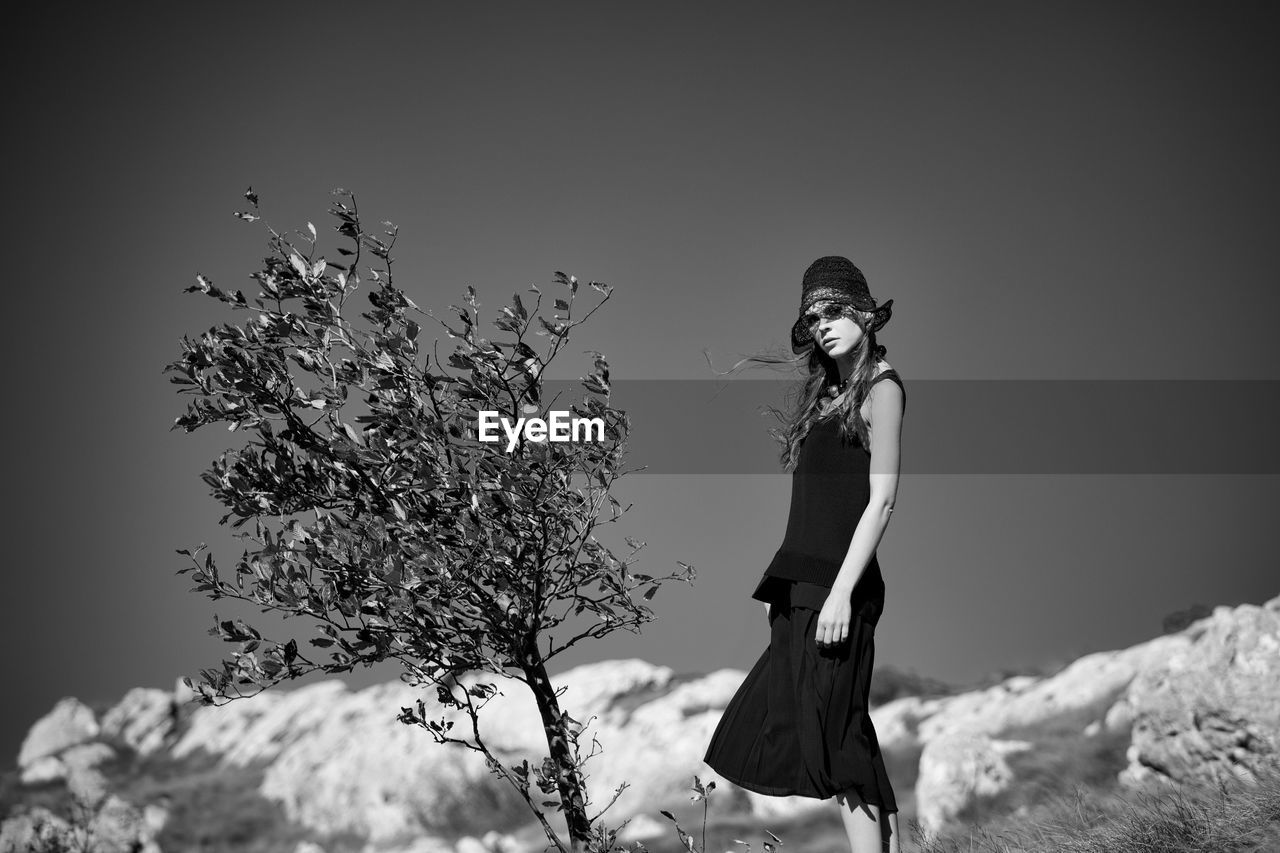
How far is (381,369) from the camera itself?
516 centimetres

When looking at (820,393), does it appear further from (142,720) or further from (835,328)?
(142,720)

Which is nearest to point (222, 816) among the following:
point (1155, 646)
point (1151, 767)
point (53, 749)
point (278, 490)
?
point (53, 749)

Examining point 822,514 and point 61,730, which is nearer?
point 822,514

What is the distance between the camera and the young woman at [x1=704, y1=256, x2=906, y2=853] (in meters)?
4.13

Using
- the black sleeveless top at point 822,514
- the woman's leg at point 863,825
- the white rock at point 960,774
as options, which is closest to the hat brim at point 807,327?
the black sleeveless top at point 822,514

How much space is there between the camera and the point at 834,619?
4.07m

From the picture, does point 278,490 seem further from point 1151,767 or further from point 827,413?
point 1151,767

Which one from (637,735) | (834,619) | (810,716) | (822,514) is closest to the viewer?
(834,619)

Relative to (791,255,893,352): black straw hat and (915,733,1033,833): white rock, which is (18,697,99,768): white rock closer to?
(915,733,1033,833): white rock

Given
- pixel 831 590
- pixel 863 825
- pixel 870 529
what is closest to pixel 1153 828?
pixel 863 825

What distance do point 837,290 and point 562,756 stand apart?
281cm
